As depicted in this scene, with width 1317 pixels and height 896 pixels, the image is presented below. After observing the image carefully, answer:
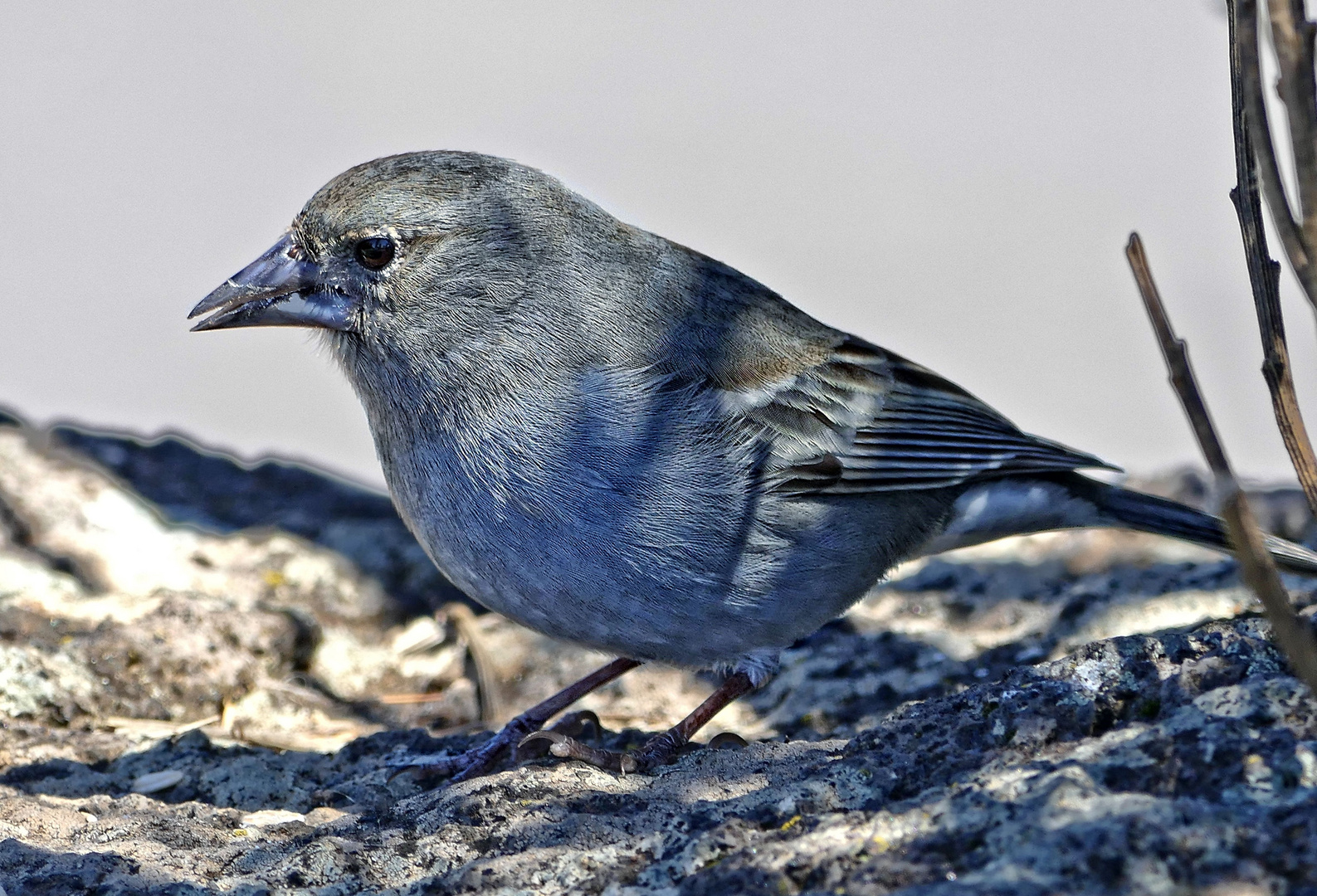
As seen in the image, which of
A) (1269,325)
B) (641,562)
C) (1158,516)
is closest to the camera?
(1269,325)

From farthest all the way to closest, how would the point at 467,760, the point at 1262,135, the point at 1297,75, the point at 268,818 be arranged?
the point at 467,760 → the point at 268,818 → the point at 1262,135 → the point at 1297,75

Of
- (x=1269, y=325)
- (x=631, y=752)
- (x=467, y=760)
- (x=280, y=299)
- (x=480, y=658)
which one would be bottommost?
(x=467, y=760)

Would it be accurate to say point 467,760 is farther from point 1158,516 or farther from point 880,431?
point 1158,516

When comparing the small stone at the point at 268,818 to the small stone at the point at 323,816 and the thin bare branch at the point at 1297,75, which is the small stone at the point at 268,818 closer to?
the small stone at the point at 323,816

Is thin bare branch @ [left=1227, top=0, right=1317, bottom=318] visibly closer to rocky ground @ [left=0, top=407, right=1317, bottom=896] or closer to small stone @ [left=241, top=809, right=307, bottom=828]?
rocky ground @ [left=0, top=407, right=1317, bottom=896]

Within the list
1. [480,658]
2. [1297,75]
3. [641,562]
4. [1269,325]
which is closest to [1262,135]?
[1297,75]

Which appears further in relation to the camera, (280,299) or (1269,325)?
(280,299)

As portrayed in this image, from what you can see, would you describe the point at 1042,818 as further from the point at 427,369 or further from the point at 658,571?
the point at 427,369
